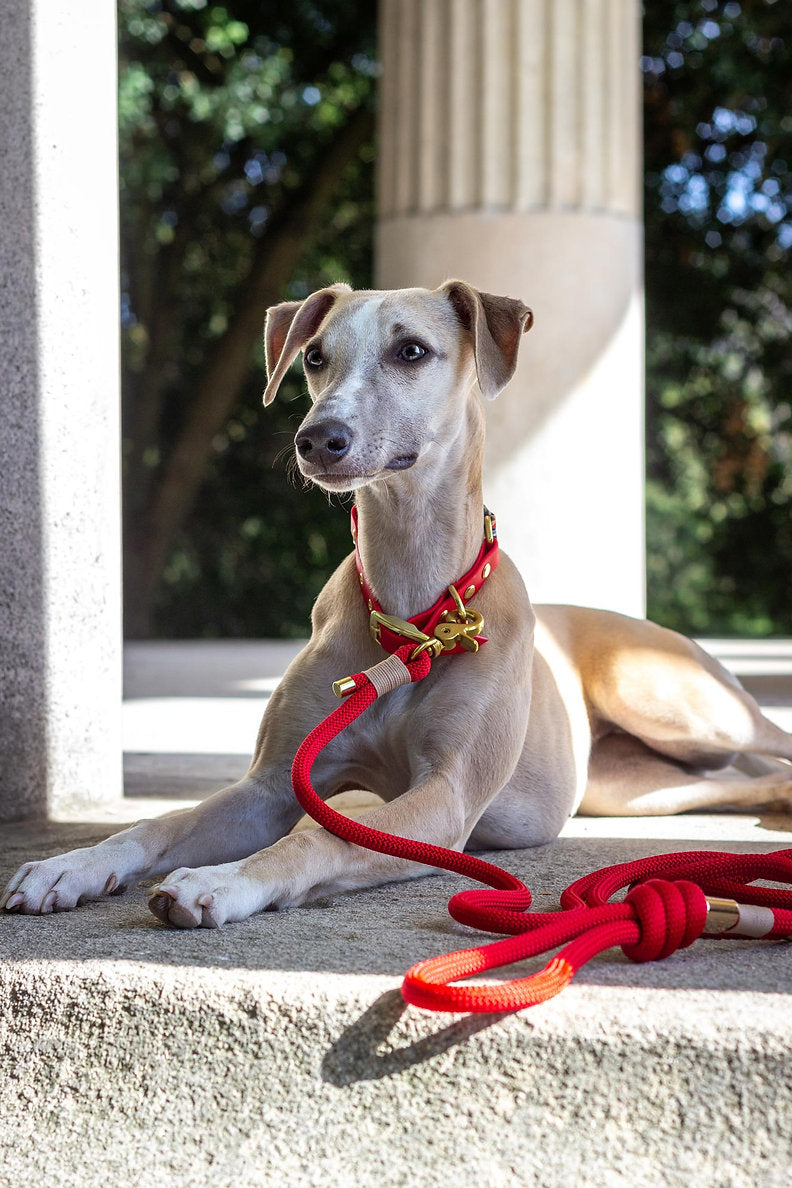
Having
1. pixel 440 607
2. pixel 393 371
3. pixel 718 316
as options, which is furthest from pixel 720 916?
pixel 718 316

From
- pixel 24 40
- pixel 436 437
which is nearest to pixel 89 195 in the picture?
pixel 24 40

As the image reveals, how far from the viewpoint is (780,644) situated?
10602 millimetres

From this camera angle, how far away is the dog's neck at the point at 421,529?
2721mm

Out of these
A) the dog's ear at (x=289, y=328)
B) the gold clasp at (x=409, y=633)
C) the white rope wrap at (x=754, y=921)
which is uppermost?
the dog's ear at (x=289, y=328)

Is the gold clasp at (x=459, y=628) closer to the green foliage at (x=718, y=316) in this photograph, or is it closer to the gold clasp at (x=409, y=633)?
the gold clasp at (x=409, y=633)

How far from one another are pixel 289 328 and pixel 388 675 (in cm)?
98

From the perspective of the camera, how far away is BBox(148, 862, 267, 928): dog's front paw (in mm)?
2051

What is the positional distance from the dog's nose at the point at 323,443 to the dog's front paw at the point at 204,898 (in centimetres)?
79

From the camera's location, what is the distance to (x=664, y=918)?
1879 millimetres

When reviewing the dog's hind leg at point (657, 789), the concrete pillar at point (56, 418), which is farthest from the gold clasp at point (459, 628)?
the concrete pillar at point (56, 418)

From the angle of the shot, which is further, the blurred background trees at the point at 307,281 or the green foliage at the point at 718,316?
the green foliage at the point at 718,316

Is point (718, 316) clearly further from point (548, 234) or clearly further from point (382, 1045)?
point (382, 1045)

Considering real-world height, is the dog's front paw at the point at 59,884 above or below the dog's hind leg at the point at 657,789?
above

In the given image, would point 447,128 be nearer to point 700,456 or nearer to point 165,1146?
point 165,1146
